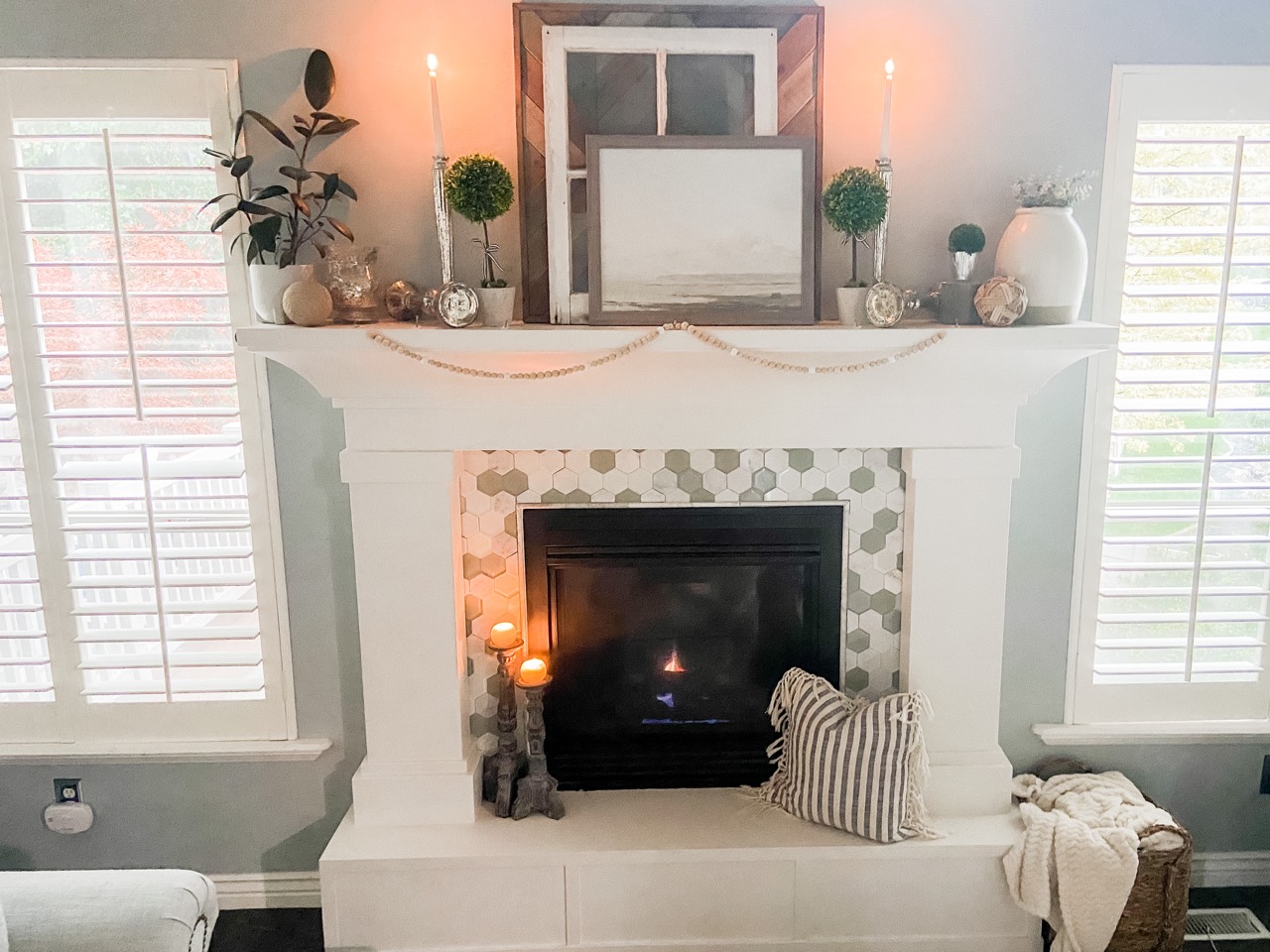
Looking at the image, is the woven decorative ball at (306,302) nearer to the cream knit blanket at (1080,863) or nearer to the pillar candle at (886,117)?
the pillar candle at (886,117)

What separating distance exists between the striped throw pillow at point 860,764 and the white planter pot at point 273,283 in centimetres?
147

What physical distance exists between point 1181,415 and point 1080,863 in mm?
1061

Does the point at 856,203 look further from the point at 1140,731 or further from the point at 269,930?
the point at 269,930

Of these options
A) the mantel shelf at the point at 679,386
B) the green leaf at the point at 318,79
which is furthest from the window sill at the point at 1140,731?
the green leaf at the point at 318,79

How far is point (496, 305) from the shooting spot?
1898 millimetres

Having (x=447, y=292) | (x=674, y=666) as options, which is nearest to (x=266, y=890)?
(x=674, y=666)

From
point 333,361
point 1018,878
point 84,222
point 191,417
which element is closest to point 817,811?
point 1018,878

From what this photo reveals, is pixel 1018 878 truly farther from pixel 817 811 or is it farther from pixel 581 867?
pixel 581 867

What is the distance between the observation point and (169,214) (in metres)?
2.02

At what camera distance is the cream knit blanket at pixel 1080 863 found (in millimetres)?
1946

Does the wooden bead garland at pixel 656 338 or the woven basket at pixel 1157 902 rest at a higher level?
the wooden bead garland at pixel 656 338

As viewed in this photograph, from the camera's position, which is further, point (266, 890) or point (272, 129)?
point (266, 890)


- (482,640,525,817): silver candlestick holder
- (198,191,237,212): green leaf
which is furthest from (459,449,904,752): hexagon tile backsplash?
(198,191,237,212): green leaf

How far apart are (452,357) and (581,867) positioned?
1.18 m
